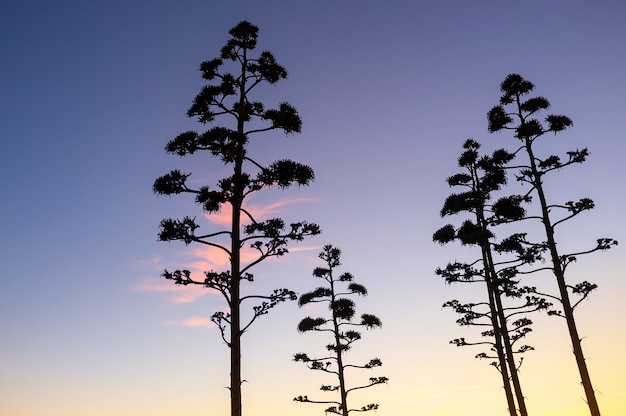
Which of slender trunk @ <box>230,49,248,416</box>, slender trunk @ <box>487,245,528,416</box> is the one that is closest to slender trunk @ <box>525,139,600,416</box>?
slender trunk @ <box>487,245,528,416</box>

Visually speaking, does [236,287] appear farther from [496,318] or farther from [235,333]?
→ [496,318]

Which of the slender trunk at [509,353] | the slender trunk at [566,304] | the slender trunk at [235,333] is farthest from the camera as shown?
the slender trunk at [509,353]

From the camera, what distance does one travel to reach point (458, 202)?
23.8 meters

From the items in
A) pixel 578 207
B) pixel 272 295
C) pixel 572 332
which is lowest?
pixel 572 332

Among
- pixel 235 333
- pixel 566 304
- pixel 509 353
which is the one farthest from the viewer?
pixel 509 353

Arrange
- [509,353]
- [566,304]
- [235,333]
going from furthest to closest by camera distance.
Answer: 1. [509,353]
2. [566,304]
3. [235,333]

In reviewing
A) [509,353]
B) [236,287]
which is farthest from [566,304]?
[236,287]

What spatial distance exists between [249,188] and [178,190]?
6.85ft

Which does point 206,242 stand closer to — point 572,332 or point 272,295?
point 272,295

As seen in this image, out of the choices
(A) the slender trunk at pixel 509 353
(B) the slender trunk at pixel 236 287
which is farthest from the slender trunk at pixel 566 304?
(B) the slender trunk at pixel 236 287

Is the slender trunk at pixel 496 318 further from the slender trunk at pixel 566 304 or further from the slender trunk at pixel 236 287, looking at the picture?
the slender trunk at pixel 236 287

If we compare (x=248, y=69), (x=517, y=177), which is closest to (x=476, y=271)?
(x=517, y=177)

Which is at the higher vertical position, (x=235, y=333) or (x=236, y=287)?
(x=236, y=287)

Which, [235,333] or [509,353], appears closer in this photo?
[235,333]
